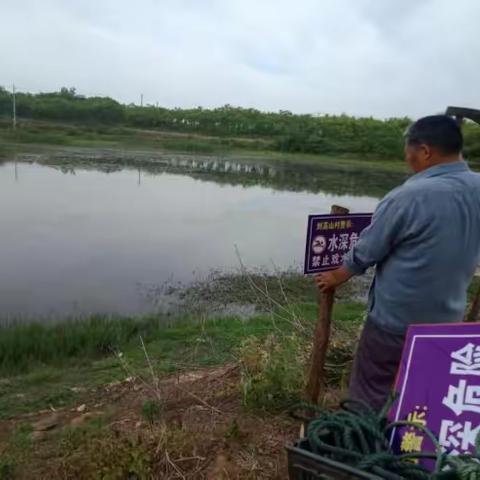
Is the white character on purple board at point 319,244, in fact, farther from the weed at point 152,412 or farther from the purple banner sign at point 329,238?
the weed at point 152,412

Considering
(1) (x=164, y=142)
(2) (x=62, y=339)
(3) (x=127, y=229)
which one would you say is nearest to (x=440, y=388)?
(2) (x=62, y=339)

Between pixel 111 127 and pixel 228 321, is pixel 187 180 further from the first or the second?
pixel 111 127

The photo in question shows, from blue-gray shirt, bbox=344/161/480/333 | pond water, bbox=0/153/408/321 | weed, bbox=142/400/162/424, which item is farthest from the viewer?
pond water, bbox=0/153/408/321

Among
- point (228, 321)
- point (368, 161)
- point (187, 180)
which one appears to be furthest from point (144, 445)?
point (368, 161)

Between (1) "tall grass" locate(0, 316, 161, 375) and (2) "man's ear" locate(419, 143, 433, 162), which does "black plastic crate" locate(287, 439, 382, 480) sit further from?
(1) "tall grass" locate(0, 316, 161, 375)

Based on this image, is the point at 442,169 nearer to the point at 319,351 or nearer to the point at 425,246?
the point at 425,246

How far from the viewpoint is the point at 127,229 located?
41.6ft

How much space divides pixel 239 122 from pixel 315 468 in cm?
5793

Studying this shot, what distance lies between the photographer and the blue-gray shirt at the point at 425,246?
7.07 feet

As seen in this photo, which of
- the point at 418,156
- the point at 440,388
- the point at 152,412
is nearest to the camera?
the point at 440,388

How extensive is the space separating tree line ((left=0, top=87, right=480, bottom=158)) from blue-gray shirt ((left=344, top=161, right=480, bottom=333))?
4511 cm

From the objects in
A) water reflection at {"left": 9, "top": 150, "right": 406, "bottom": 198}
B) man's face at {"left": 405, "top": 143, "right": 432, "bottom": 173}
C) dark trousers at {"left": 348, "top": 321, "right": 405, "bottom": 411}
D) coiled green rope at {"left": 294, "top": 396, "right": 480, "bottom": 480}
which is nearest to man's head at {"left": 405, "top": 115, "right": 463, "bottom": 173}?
man's face at {"left": 405, "top": 143, "right": 432, "bottom": 173}

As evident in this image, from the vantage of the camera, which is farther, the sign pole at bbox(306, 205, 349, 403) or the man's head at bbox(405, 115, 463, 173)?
the sign pole at bbox(306, 205, 349, 403)

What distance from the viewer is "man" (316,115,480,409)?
7.09 feet
